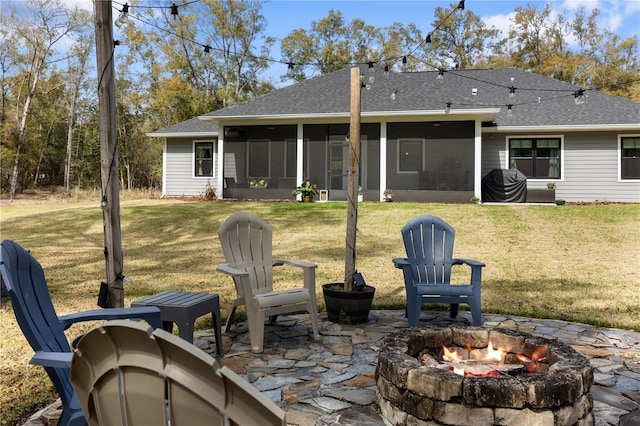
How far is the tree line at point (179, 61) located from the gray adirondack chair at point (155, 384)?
2376 centimetres

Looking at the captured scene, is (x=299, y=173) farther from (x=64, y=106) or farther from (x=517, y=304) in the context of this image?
(x=64, y=106)

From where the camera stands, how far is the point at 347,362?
3.52 metres

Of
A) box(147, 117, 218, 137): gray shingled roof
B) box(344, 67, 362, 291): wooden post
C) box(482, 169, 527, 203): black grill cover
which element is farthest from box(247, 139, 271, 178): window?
box(344, 67, 362, 291): wooden post

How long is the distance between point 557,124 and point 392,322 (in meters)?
12.0

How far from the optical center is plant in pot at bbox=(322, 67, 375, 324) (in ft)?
14.6

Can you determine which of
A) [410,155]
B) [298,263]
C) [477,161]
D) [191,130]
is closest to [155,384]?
[298,263]

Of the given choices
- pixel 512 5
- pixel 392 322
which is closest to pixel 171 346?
pixel 392 322

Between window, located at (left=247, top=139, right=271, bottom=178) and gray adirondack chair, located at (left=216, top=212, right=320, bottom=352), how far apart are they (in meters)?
12.1

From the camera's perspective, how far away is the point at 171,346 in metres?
0.85

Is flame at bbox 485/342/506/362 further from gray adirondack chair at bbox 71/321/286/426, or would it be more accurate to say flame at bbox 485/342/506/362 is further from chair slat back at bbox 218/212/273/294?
gray adirondack chair at bbox 71/321/286/426

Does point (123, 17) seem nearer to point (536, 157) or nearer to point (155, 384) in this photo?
point (155, 384)

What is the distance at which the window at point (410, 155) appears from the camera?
1500 centimetres

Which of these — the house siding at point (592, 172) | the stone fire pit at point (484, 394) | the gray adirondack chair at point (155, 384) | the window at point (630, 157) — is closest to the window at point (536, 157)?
the house siding at point (592, 172)

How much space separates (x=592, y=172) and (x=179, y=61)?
22.0 m
